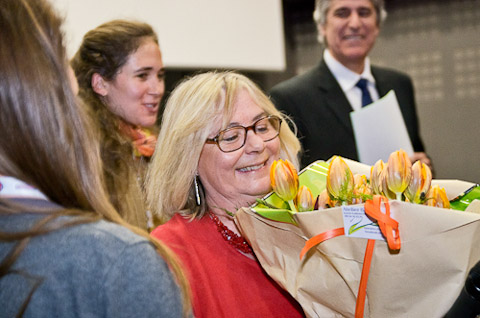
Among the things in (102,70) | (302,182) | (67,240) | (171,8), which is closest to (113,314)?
(67,240)

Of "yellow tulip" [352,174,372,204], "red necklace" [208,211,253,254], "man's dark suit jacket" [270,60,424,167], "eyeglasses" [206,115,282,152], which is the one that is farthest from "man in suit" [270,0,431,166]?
"yellow tulip" [352,174,372,204]

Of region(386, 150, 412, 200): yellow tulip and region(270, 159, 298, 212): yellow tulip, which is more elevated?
region(386, 150, 412, 200): yellow tulip

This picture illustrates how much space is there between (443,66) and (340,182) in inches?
116

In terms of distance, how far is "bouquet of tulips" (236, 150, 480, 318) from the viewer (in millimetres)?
981

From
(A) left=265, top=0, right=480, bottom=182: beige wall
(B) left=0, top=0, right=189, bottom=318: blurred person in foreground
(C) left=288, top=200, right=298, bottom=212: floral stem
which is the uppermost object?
(B) left=0, top=0, right=189, bottom=318: blurred person in foreground

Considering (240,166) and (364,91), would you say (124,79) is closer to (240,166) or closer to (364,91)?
(240,166)

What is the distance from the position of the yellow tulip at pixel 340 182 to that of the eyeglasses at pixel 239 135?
467mm

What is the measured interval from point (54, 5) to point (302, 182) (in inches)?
25.7

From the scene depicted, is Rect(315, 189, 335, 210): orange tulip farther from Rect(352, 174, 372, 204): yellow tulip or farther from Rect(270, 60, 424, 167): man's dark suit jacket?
Rect(270, 60, 424, 167): man's dark suit jacket

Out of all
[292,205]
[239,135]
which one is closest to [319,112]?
[239,135]

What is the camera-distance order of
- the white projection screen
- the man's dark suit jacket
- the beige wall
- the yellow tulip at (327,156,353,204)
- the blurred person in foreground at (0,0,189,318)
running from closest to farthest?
the blurred person in foreground at (0,0,189,318) < the yellow tulip at (327,156,353,204) < the man's dark suit jacket < the white projection screen < the beige wall

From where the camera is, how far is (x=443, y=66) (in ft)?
12.2

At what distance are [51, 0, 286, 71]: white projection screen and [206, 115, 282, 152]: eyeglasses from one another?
4.59ft

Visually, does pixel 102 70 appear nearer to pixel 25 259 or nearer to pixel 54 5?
pixel 54 5
